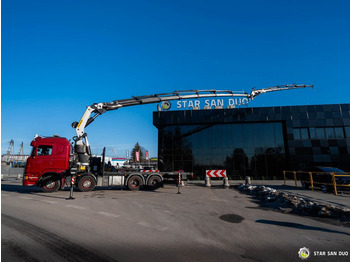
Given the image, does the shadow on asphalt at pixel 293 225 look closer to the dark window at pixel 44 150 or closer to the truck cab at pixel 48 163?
the truck cab at pixel 48 163

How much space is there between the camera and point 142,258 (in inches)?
131

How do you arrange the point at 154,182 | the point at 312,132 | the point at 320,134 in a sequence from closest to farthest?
the point at 154,182, the point at 320,134, the point at 312,132

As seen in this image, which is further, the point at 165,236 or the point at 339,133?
the point at 339,133

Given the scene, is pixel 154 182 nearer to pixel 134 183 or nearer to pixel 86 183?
pixel 134 183

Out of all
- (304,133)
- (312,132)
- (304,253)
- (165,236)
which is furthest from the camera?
(304,133)

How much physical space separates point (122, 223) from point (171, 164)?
754 inches

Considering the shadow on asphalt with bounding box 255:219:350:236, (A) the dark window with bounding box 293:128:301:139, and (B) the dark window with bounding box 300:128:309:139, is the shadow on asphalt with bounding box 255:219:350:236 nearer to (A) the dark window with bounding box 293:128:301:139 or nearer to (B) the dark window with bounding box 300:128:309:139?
(A) the dark window with bounding box 293:128:301:139

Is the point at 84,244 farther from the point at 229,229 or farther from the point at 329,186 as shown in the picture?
the point at 329,186

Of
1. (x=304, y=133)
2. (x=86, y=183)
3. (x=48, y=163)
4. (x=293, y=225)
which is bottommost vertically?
(x=293, y=225)

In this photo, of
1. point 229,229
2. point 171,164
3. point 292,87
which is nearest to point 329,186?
point 229,229

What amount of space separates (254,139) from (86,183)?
20.6 meters

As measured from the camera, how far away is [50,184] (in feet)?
38.1

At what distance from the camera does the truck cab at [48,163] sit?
11180mm

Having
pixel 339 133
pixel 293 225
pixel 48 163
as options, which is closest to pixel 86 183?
pixel 48 163
